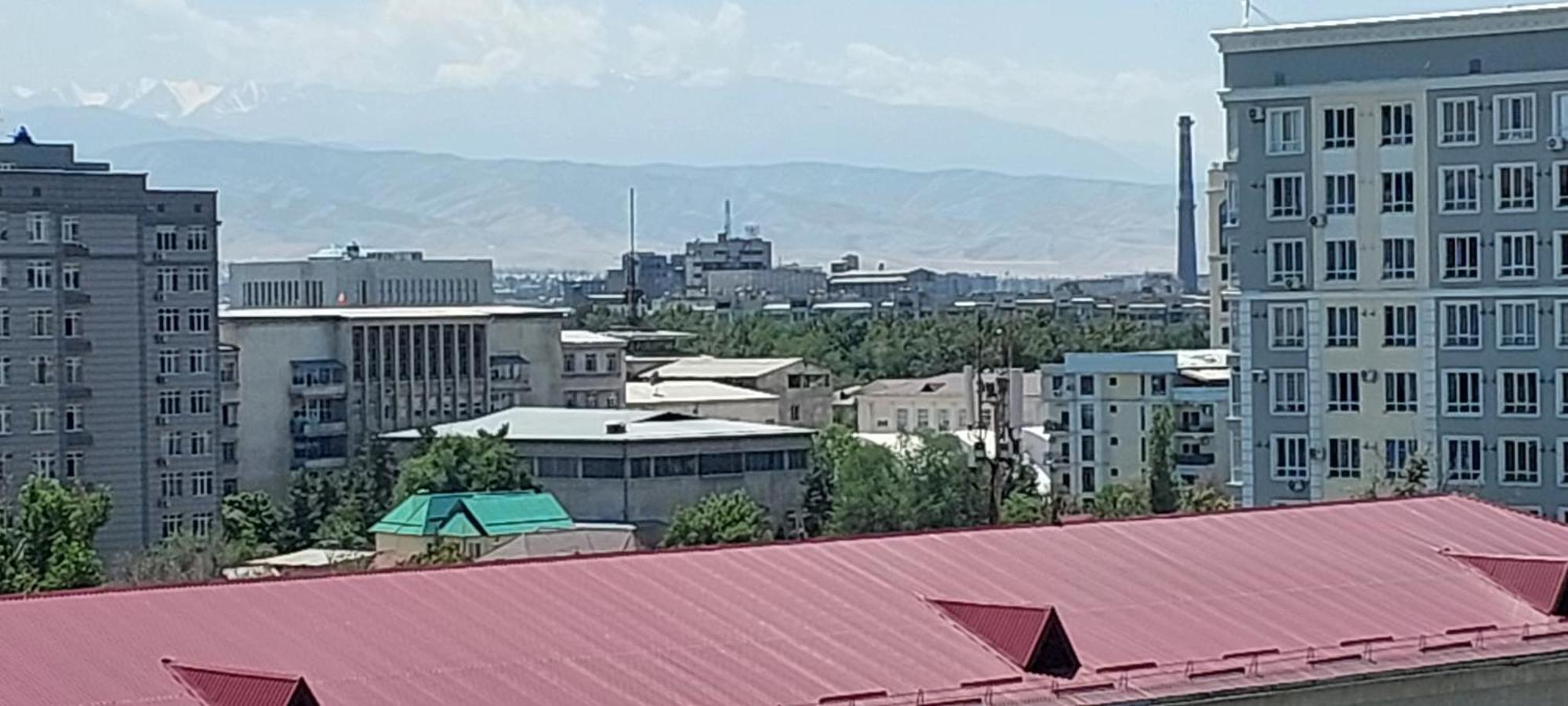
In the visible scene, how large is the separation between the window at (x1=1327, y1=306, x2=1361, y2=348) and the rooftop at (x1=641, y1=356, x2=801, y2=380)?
6179 centimetres

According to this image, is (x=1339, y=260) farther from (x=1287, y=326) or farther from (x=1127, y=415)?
(x=1127, y=415)

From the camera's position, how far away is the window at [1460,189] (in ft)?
171

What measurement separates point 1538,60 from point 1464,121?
1677 millimetres

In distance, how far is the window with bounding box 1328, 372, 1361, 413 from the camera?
A: 54.0 meters

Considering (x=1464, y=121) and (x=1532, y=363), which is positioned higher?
(x=1464, y=121)

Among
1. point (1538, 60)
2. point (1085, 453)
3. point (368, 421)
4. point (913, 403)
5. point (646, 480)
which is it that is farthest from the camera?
point (913, 403)

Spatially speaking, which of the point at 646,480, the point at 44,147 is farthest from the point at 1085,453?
the point at 44,147

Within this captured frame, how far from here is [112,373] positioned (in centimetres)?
7875

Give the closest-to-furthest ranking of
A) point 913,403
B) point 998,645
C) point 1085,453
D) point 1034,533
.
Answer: point 998,645 < point 1034,533 < point 1085,453 < point 913,403

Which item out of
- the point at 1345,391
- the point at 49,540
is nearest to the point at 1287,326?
the point at 1345,391

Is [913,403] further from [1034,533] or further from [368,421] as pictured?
[1034,533]

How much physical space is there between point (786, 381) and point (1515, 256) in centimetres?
6523

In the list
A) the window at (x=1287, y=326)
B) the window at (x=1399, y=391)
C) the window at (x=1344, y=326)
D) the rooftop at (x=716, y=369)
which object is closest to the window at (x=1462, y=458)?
the window at (x=1399, y=391)

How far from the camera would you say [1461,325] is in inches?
2078
